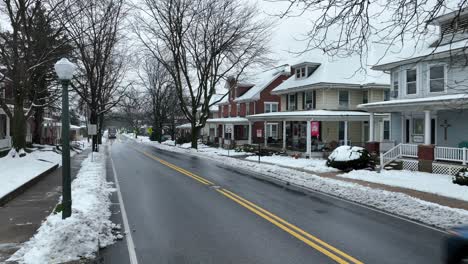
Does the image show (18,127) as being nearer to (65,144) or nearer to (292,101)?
(65,144)

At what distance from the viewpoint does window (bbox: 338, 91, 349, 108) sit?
32.6 meters

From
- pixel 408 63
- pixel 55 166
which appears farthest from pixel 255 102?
pixel 55 166

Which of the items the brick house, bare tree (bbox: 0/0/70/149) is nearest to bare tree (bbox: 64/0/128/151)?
bare tree (bbox: 0/0/70/149)

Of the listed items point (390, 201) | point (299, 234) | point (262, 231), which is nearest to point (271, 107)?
point (390, 201)

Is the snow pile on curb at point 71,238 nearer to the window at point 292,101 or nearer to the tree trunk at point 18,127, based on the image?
the tree trunk at point 18,127

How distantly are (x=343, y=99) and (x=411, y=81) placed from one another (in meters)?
10.2

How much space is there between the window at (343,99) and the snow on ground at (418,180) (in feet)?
45.6

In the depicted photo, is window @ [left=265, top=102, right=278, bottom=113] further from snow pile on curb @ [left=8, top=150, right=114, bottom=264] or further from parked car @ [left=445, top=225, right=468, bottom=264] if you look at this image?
parked car @ [left=445, top=225, right=468, bottom=264]

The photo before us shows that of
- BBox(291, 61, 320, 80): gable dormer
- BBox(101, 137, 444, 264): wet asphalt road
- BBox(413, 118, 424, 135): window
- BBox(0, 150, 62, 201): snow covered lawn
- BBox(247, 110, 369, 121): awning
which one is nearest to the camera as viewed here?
BBox(101, 137, 444, 264): wet asphalt road

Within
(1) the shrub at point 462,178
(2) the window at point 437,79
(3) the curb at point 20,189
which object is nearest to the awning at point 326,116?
(2) the window at point 437,79

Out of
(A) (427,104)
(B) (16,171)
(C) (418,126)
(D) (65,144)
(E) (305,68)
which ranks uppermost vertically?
(E) (305,68)

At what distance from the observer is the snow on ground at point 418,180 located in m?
13.9

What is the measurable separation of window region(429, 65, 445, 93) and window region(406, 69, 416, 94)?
1.28m

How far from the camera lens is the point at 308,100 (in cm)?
3384
